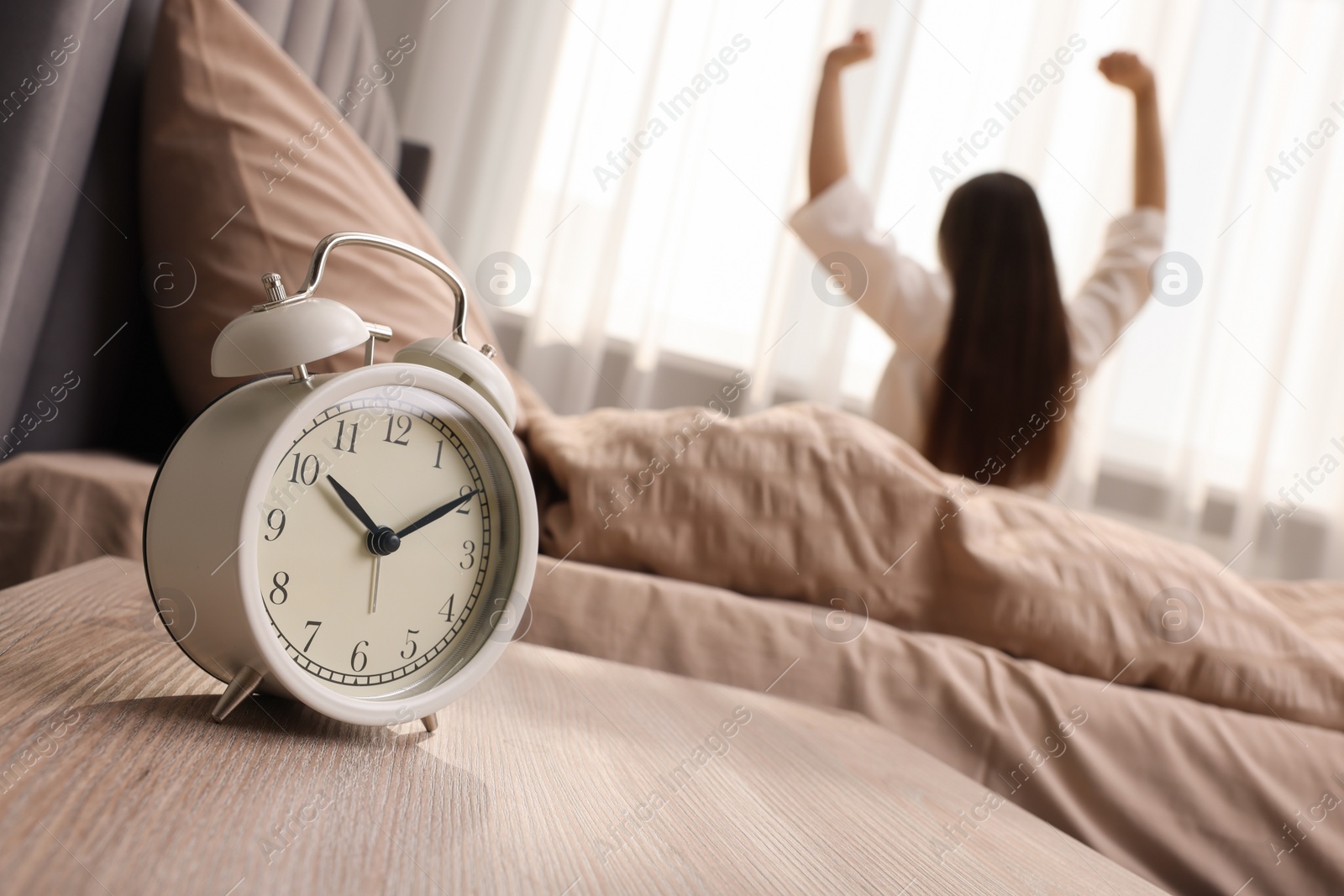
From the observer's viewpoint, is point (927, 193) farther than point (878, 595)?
Yes

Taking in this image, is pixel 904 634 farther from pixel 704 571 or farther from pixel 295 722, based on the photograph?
pixel 295 722

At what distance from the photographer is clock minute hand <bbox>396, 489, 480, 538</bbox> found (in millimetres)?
400

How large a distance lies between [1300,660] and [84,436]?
→ 48.1 inches

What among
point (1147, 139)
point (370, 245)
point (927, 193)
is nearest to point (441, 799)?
→ point (370, 245)

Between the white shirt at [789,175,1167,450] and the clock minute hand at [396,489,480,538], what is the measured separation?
1.41m

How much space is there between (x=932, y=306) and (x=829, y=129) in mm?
422

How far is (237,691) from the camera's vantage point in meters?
0.36

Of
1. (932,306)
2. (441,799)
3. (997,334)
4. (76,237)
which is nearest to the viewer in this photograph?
(441,799)

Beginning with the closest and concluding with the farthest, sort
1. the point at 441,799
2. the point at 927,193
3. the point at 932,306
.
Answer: the point at 441,799, the point at 932,306, the point at 927,193

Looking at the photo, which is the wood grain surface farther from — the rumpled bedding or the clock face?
the rumpled bedding

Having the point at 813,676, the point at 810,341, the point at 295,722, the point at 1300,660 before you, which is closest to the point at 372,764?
the point at 295,722

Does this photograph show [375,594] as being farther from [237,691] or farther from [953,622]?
[953,622]

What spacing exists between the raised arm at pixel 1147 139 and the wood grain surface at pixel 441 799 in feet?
5.63

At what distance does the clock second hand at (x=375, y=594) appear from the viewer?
39 cm
